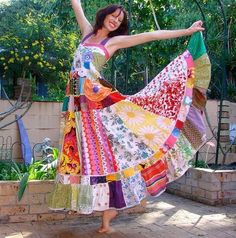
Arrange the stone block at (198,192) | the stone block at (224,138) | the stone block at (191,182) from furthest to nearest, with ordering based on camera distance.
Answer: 1. the stone block at (224,138)
2. the stone block at (191,182)
3. the stone block at (198,192)

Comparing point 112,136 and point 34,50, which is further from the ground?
point 34,50

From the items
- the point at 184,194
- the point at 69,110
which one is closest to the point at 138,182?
the point at 69,110

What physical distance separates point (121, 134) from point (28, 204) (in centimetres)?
100

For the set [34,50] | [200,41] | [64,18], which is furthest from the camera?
[64,18]

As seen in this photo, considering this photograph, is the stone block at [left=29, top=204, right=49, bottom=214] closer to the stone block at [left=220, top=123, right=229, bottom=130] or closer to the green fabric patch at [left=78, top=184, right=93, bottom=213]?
the green fabric patch at [left=78, top=184, right=93, bottom=213]

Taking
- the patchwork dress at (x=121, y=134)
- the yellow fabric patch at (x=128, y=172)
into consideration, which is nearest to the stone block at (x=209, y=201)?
the patchwork dress at (x=121, y=134)

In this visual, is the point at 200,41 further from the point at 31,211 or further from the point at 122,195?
the point at 31,211

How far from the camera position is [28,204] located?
337cm

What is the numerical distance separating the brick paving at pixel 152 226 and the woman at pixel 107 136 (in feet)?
0.71

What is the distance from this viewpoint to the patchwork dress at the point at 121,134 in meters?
2.90

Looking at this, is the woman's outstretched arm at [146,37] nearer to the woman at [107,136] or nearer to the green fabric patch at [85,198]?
the woman at [107,136]

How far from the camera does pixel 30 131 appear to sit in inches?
252

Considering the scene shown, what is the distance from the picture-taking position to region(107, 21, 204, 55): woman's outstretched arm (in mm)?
2893

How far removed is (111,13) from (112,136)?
86cm
